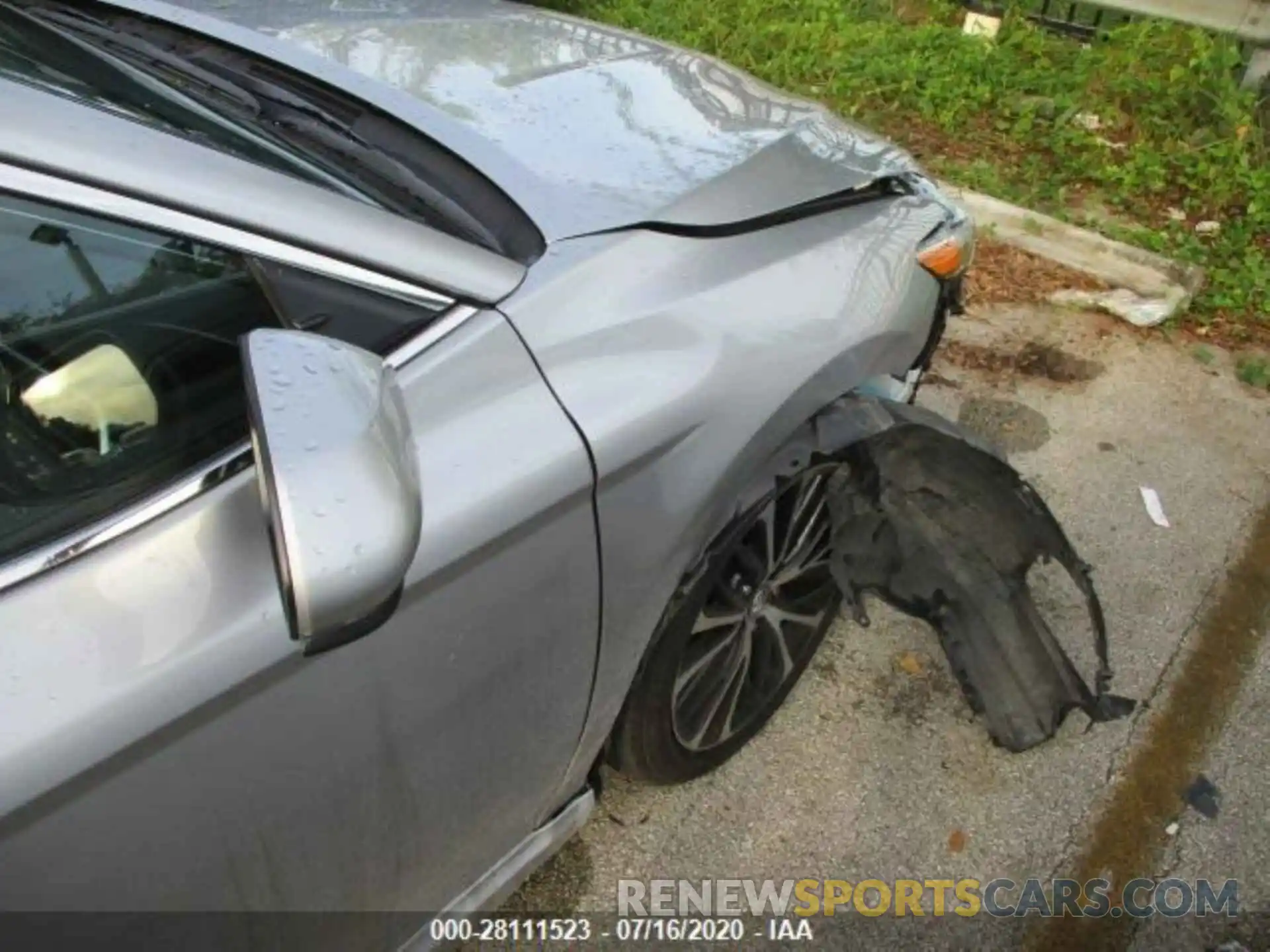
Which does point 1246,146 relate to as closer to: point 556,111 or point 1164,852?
point 1164,852

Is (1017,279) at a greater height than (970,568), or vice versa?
(970,568)

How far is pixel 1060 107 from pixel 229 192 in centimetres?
Answer: 478

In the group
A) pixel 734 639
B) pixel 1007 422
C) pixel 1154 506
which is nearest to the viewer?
pixel 734 639

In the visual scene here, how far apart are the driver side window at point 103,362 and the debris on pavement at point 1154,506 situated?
2756 mm

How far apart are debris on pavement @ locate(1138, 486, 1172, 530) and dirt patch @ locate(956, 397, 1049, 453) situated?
328 millimetres

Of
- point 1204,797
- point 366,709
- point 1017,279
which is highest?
point 366,709

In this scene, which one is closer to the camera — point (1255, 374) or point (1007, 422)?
point (1007, 422)

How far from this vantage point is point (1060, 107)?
5.09 m

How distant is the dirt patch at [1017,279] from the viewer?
4.07 meters

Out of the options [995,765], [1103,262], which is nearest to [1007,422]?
[1103,262]

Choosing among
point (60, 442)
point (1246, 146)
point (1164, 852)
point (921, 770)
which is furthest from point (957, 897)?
point (1246, 146)

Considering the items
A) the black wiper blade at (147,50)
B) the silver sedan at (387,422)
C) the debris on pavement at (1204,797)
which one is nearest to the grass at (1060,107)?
the debris on pavement at (1204,797)

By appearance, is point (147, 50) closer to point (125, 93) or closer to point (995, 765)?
point (125, 93)

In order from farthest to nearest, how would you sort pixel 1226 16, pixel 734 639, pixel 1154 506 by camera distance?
pixel 1226 16, pixel 1154 506, pixel 734 639
